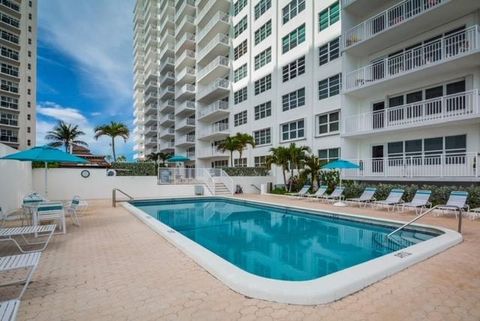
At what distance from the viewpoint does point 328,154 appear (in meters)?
20.0

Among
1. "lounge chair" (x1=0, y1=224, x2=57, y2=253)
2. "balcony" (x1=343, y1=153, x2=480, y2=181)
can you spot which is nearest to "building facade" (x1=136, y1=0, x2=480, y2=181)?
"balcony" (x1=343, y1=153, x2=480, y2=181)

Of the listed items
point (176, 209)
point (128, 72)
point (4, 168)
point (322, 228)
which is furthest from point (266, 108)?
point (128, 72)

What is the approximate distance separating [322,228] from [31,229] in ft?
29.5

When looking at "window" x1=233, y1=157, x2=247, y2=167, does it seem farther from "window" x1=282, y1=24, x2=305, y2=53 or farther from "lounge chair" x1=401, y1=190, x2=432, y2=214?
"lounge chair" x1=401, y1=190, x2=432, y2=214

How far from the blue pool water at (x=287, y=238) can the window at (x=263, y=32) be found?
64.0 feet

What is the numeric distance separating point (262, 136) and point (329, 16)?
11.6 metres

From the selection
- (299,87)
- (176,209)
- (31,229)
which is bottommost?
(176,209)

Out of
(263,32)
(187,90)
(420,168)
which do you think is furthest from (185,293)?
(187,90)

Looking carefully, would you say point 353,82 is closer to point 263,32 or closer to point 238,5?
point 263,32

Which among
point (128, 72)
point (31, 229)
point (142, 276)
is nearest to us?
point (142, 276)

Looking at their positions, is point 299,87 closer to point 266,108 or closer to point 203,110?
point 266,108

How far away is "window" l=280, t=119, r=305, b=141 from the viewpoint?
22.5 m

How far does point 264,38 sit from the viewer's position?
89.8 feet

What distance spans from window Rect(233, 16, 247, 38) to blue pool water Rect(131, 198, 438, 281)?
23654 millimetres
